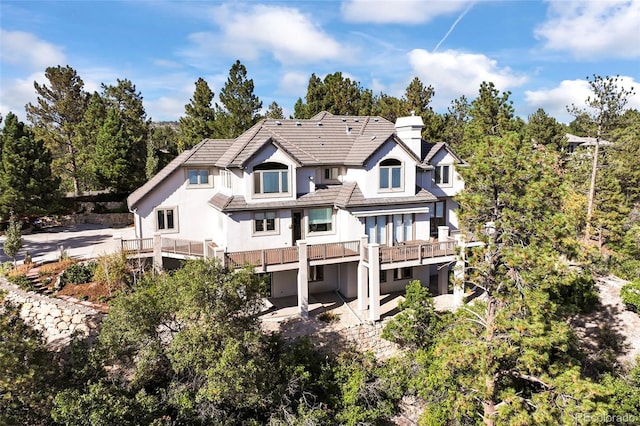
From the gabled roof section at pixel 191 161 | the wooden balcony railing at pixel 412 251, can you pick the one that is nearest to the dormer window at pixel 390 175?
the wooden balcony railing at pixel 412 251

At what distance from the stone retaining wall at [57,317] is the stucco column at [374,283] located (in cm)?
1369

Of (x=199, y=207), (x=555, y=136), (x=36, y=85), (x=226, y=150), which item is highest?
(x=36, y=85)

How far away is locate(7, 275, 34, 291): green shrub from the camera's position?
21.4 metres

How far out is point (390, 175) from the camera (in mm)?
23828

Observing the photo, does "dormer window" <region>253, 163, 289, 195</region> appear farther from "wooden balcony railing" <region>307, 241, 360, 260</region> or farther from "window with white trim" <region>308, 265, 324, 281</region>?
"window with white trim" <region>308, 265, 324, 281</region>

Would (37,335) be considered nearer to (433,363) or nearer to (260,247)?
(260,247)

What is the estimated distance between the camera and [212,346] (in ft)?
47.5

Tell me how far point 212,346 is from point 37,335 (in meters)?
6.76

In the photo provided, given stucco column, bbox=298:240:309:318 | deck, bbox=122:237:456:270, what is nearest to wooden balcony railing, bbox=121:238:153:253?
deck, bbox=122:237:456:270

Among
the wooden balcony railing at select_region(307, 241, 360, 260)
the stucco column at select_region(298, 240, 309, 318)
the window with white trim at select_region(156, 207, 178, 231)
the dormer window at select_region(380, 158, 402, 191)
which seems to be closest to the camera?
the stucco column at select_region(298, 240, 309, 318)

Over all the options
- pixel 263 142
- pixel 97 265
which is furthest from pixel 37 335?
pixel 263 142

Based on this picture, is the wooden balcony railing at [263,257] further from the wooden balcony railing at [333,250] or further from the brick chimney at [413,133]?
the brick chimney at [413,133]

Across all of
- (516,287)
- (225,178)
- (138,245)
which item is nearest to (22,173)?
(138,245)

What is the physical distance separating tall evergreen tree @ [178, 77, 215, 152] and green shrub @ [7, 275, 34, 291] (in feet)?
67.6
